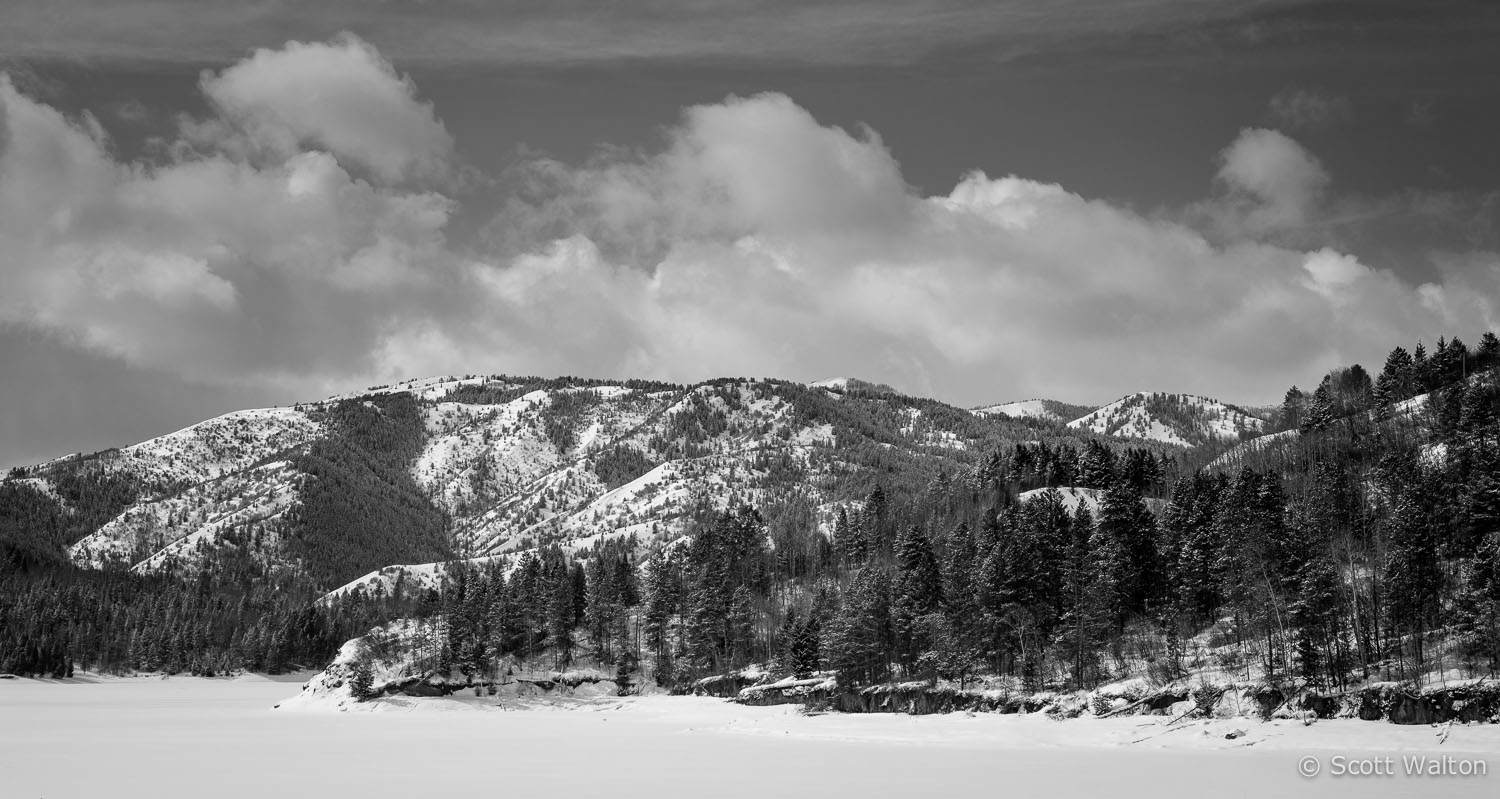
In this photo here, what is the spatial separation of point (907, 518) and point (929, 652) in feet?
260

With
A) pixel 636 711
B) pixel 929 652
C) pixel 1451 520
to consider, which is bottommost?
pixel 636 711

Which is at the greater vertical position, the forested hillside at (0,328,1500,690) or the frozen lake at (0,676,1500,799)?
the forested hillside at (0,328,1500,690)

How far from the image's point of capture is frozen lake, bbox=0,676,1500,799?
36.0 metres

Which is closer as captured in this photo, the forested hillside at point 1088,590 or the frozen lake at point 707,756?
the frozen lake at point 707,756

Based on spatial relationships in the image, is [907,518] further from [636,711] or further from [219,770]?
[219,770]

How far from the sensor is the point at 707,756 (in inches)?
1996

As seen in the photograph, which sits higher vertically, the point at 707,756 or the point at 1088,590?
the point at 1088,590

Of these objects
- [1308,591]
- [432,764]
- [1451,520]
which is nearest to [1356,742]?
[1308,591]

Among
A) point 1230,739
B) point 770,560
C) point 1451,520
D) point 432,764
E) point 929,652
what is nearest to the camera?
point 432,764

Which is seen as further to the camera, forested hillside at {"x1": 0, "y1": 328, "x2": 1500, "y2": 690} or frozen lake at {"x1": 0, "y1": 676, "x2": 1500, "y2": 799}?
forested hillside at {"x1": 0, "y1": 328, "x2": 1500, "y2": 690}

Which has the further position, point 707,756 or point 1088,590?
point 1088,590

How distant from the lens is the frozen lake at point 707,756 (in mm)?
36031

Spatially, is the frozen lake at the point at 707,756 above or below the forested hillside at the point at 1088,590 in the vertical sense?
below

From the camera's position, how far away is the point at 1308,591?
207 ft
